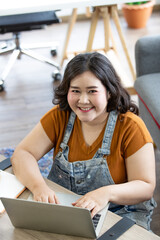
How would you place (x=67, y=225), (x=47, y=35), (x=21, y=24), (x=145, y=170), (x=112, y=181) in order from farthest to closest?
(x=47, y=35), (x=21, y=24), (x=112, y=181), (x=145, y=170), (x=67, y=225)

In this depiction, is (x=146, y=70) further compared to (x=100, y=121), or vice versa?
(x=146, y=70)

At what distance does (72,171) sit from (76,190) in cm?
9

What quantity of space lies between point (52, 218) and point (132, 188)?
1.12 ft

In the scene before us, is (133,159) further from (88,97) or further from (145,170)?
(88,97)

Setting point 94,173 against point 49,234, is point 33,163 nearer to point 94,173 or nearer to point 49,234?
point 94,173

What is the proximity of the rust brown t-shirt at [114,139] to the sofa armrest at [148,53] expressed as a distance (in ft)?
2.98

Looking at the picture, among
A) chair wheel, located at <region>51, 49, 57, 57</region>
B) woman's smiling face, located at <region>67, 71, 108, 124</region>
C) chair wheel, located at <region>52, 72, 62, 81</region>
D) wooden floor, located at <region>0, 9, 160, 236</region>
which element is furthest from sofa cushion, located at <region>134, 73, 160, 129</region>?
chair wheel, located at <region>51, 49, 57, 57</region>

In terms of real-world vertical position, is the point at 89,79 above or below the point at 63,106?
above

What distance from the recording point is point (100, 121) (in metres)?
1.60

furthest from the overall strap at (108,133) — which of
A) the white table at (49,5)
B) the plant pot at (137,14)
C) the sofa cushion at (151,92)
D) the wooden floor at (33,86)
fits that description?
the plant pot at (137,14)

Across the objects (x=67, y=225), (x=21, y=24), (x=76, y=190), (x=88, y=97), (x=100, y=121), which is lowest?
(x=76, y=190)

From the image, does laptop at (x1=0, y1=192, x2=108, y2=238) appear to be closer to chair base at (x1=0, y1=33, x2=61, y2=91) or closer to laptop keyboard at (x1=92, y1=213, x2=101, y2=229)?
laptop keyboard at (x1=92, y1=213, x2=101, y2=229)

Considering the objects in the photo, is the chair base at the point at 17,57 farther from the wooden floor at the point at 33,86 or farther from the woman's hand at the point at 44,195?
the woman's hand at the point at 44,195

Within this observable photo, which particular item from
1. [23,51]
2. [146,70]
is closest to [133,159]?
[146,70]
